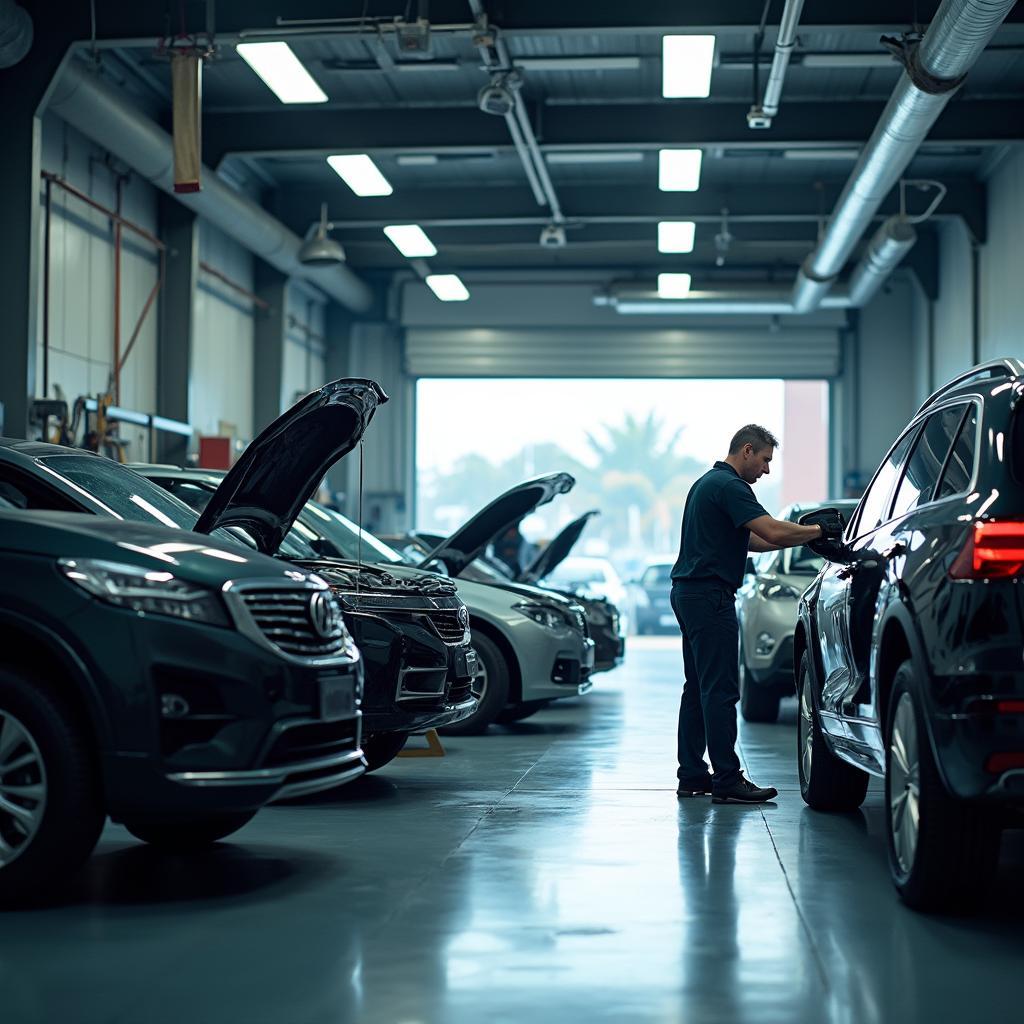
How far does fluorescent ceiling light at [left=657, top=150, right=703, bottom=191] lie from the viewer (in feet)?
58.7

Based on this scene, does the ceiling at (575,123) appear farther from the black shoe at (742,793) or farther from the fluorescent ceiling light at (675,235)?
the black shoe at (742,793)

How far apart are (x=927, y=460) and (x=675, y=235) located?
17164 mm

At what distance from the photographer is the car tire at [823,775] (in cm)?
699

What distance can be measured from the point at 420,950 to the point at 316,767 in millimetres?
942

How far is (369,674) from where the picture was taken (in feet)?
23.8

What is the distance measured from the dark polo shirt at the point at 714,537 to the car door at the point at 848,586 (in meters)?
0.75

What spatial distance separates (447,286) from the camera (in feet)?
82.9

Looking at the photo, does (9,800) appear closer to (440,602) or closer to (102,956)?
(102,956)

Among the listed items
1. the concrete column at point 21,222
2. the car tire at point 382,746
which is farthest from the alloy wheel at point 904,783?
the concrete column at point 21,222

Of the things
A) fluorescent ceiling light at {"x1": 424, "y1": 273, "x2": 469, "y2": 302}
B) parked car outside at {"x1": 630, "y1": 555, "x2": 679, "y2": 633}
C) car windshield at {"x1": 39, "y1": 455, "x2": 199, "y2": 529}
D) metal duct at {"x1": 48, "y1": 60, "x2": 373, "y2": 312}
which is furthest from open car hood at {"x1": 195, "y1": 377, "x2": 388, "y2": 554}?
parked car outside at {"x1": 630, "y1": 555, "x2": 679, "y2": 633}

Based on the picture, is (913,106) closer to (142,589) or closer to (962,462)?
(962,462)

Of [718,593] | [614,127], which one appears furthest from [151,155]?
[718,593]

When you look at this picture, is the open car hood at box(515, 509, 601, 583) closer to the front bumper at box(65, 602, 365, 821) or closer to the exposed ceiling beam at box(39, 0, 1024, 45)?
the exposed ceiling beam at box(39, 0, 1024, 45)

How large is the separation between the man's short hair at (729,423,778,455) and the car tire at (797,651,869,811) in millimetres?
1081
